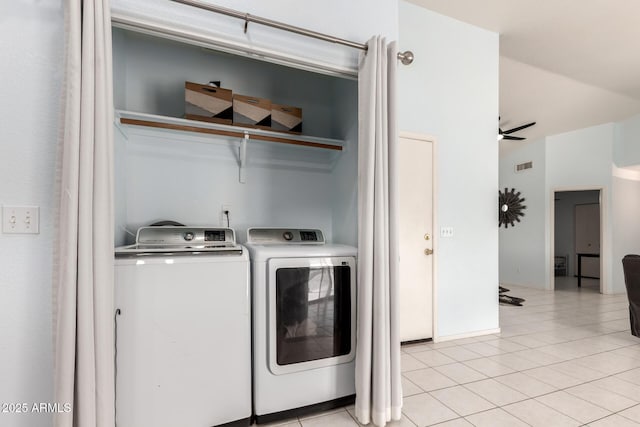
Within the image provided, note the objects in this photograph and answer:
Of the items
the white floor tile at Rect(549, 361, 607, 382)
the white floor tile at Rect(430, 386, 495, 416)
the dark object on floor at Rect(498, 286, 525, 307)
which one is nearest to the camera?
the white floor tile at Rect(430, 386, 495, 416)

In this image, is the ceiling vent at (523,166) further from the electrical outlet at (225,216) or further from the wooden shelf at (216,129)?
the electrical outlet at (225,216)

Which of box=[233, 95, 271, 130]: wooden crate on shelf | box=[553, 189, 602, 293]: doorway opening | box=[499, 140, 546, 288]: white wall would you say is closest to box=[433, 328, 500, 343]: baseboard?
box=[233, 95, 271, 130]: wooden crate on shelf

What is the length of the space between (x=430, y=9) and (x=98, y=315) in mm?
3780

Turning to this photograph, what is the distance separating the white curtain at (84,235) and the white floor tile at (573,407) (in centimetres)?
255

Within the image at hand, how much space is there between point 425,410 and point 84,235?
2.12m

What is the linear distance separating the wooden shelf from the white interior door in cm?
101

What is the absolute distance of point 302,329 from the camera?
6.31 feet

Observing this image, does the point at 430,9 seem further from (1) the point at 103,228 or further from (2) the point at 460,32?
(1) the point at 103,228

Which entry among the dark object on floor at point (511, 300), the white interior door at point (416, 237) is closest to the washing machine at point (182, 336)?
the white interior door at point (416, 237)

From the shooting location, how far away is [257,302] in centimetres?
183

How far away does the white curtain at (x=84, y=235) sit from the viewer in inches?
51.2

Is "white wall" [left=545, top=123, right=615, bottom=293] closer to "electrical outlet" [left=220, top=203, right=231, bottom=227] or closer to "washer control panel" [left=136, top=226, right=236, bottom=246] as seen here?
"electrical outlet" [left=220, top=203, right=231, bottom=227]

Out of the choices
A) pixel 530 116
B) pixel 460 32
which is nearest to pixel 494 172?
pixel 460 32

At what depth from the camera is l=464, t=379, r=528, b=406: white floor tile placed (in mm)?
2191
